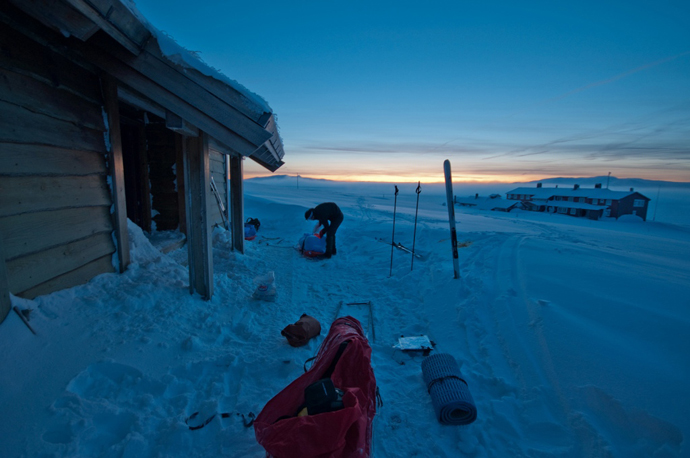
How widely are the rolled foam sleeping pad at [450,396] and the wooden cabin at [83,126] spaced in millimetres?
3034

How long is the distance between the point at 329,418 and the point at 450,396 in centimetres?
132

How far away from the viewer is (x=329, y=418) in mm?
1871

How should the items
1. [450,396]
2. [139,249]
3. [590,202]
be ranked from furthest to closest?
[590,202], [139,249], [450,396]

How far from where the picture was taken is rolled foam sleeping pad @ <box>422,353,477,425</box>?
2.64 meters

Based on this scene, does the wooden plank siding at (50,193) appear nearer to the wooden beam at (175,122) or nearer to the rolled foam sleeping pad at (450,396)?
the wooden beam at (175,122)

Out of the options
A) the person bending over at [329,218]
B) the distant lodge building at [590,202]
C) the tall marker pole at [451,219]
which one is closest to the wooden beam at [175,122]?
the tall marker pole at [451,219]

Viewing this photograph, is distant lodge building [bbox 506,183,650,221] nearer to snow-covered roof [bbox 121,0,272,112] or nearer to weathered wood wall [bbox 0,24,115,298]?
snow-covered roof [bbox 121,0,272,112]

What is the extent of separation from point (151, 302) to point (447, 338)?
3802 millimetres

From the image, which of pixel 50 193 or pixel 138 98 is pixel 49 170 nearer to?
pixel 50 193

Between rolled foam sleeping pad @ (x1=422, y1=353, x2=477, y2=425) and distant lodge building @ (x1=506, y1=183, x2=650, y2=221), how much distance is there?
136 feet

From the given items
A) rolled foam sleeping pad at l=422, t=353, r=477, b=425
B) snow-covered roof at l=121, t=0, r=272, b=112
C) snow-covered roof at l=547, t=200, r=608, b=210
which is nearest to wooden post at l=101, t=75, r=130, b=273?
snow-covered roof at l=121, t=0, r=272, b=112

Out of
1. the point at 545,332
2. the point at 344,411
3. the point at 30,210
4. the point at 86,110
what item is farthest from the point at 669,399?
the point at 86,110

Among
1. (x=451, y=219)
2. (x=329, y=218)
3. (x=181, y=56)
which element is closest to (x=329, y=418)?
(x=181, y=56)

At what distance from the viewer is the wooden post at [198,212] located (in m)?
4.28
